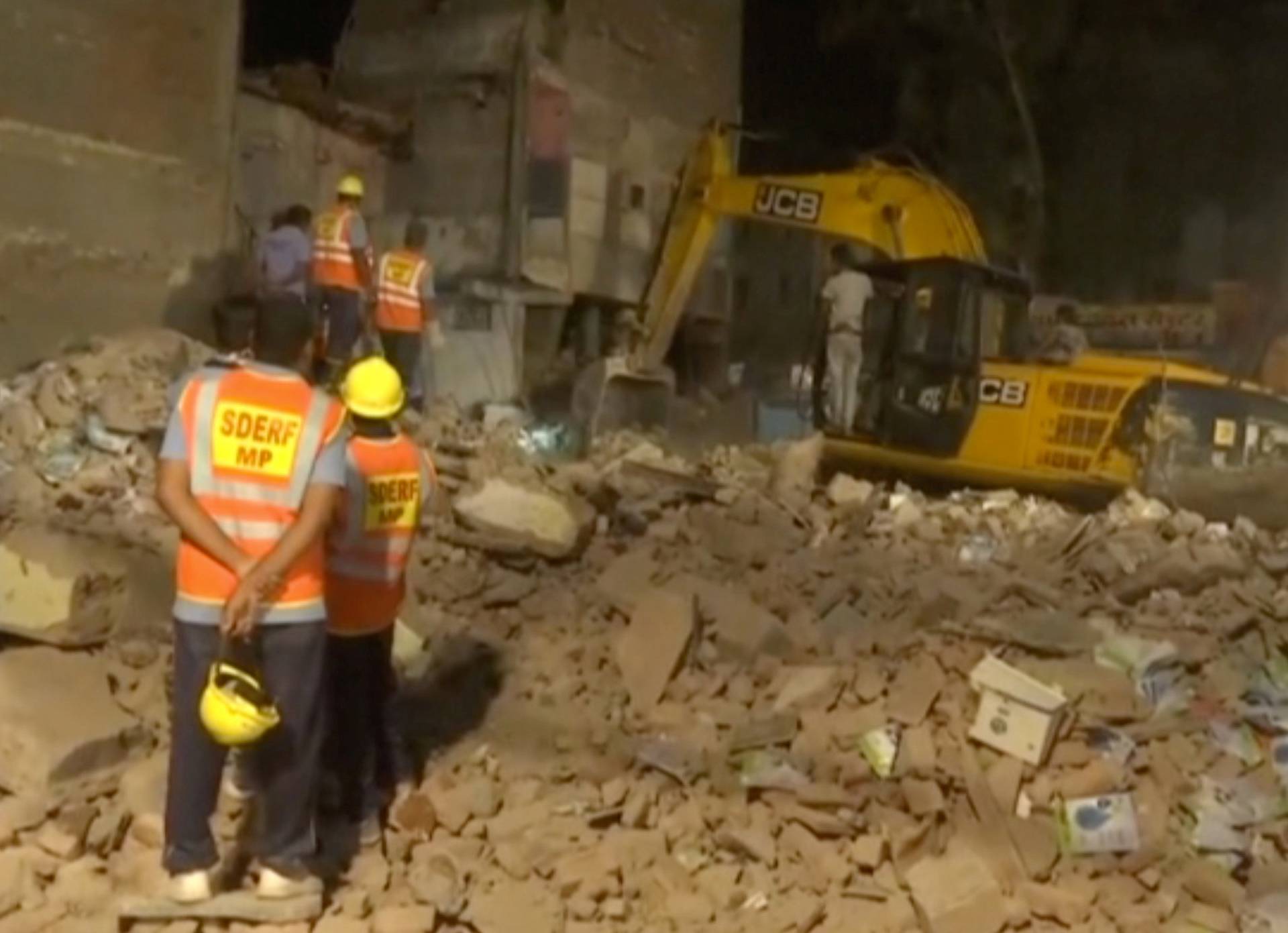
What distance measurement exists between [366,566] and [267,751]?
73cm

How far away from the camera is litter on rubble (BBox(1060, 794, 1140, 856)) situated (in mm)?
5309

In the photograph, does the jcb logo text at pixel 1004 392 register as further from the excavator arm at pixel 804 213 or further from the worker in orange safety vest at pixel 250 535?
the worker in orange safety vest at pixel 250 535

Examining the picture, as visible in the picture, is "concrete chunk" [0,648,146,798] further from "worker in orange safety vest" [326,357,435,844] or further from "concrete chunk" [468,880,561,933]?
"concrete chunk" [468,880,561,933]

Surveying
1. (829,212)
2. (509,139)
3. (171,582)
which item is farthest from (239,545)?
(509,139)

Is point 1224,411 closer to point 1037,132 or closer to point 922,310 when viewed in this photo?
point 922,310

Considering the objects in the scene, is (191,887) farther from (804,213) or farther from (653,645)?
(804,213)

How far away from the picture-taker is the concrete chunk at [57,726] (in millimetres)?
5000

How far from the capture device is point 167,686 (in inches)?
216

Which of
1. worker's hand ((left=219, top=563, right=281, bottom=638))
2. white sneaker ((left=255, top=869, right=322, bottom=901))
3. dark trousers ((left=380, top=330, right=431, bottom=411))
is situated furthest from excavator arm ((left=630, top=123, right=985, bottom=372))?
worker's hand ((left=219, top=563, right=281, bottom=638))

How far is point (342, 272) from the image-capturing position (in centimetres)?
987

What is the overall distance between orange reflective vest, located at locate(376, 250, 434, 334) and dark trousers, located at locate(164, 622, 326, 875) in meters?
6.05

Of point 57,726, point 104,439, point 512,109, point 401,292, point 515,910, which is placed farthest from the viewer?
point 512,109

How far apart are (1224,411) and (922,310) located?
6.18 ft

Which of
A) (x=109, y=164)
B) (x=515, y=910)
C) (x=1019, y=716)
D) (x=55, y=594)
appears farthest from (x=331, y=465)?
(x=109, y=164)
